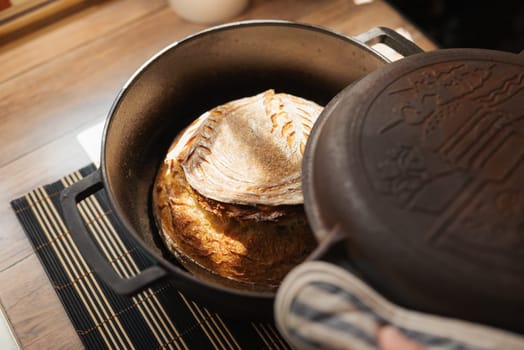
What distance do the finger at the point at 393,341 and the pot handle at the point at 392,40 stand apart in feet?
2.57

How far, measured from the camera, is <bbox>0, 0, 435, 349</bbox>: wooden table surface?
1.31 meters

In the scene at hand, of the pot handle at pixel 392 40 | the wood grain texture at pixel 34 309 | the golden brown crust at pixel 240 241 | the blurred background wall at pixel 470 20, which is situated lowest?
the wood grain texture at pixel 34 309

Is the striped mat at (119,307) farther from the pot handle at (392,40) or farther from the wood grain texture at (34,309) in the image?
the pot handle at (392,40)

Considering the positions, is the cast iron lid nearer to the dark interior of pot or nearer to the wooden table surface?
the dark interior of pot

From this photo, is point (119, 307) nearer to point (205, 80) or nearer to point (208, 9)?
point (205, 80)

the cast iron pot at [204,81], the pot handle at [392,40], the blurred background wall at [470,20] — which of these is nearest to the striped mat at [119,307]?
the cast iron pot at [204,81]

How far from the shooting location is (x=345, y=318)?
74 centimetres

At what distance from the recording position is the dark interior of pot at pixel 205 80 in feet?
4.13

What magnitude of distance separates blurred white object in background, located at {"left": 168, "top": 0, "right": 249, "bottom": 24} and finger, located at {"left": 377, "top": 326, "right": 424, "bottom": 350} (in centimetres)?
143

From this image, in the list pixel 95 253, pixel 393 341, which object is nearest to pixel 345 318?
pixel 393 341

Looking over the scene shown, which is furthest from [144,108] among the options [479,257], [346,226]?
[479,257]

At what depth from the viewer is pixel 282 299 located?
0.78 m

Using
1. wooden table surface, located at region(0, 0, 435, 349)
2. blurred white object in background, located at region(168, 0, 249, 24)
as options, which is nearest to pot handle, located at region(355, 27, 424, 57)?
wooden table surface, located at region(0, 0, 435, 349)

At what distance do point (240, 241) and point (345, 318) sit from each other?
0.45 metres
